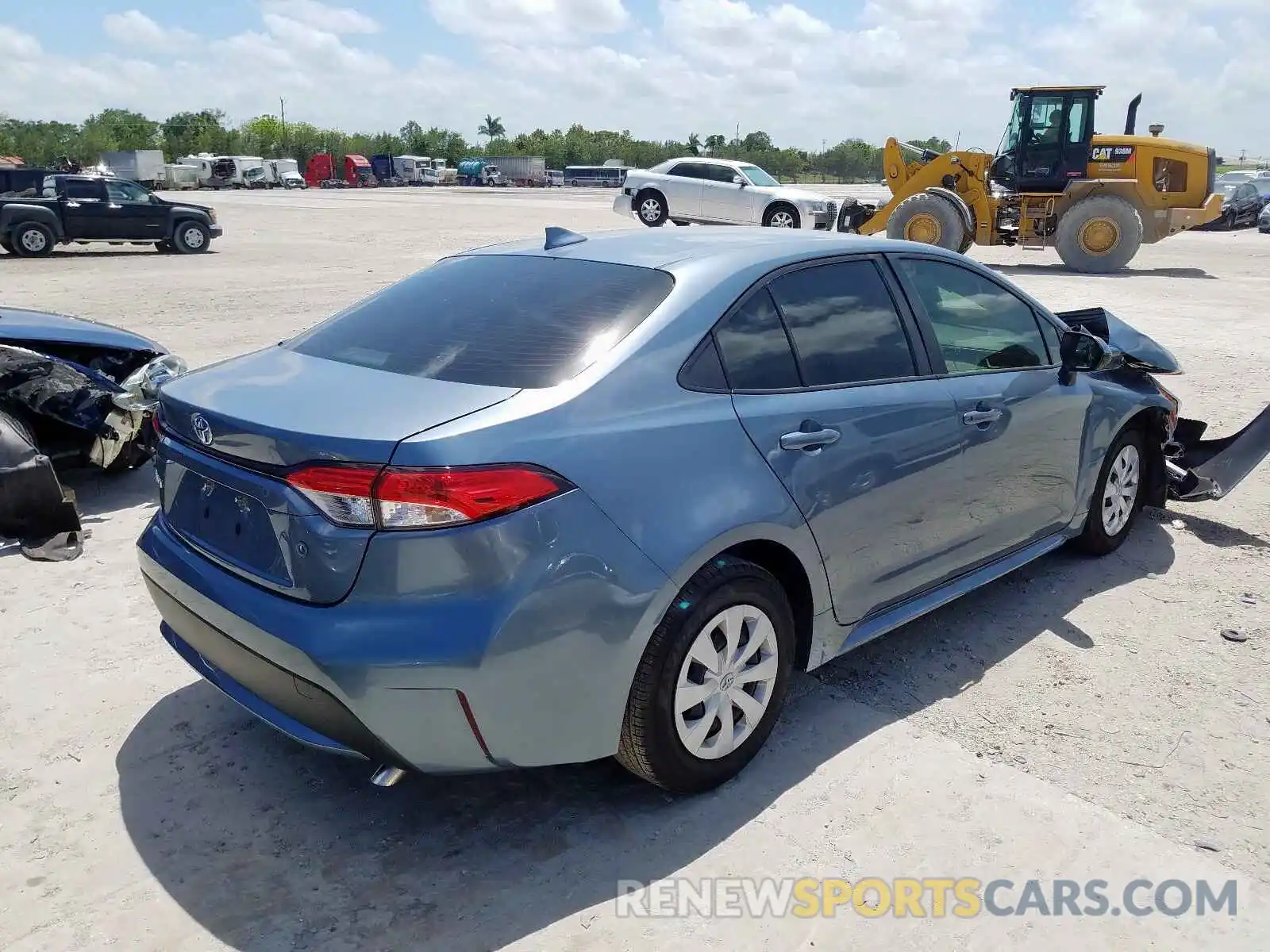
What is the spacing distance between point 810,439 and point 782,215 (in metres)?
21.3

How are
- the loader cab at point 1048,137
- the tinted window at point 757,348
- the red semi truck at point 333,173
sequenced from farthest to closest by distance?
the red semi truck at point 333,173 < the loader cab at point 1048,137 < the tinted window at point 757,348

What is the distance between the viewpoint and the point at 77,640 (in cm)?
394

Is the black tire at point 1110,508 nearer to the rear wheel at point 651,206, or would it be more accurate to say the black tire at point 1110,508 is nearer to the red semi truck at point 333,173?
the rear wheel at point 651,206

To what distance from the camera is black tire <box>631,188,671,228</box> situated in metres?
24.7

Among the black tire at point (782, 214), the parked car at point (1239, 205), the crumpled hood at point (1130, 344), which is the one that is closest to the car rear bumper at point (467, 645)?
the crumpled hood at point (1130, 344)

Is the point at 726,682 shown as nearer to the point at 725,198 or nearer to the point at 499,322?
the point at 499,322

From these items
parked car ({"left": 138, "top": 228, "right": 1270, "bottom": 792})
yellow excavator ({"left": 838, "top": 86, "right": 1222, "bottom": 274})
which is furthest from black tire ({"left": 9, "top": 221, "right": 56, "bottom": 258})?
parked car ({"left": 138, "top": 228, "right": 1270, "bottom": 792})

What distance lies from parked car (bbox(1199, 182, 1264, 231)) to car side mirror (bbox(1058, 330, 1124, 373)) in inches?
1289

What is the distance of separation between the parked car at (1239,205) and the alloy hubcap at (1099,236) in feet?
55.4

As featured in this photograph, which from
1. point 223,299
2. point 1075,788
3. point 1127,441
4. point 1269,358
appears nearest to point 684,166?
point 223,299

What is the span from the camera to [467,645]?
236cm

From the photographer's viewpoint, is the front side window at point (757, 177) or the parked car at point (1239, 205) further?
the parked car at point (1239, 205)

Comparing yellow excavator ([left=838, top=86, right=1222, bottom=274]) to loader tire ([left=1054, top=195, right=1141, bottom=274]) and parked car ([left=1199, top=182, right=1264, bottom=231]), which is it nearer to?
loader tire ([left=1054, top=195, right=1141, bottom=274])

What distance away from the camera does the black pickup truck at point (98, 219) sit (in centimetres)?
1928
